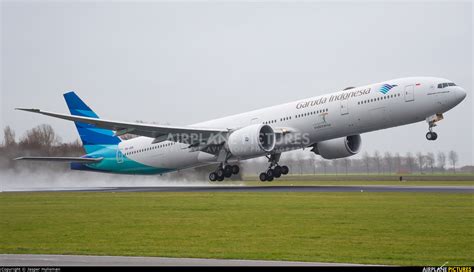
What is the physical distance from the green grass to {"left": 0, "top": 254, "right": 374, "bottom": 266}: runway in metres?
0.72

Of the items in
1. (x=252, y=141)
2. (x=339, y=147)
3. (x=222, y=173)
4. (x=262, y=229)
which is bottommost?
(x=262, y=229)

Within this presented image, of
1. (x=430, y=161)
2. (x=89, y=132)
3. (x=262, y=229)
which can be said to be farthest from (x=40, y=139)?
(x=430, y=161)

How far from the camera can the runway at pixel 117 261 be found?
12938mm

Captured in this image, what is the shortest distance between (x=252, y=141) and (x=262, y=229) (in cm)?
2072

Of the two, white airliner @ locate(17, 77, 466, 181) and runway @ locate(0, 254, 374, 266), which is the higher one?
white airliner @ locate(17, 77, 466, 181)

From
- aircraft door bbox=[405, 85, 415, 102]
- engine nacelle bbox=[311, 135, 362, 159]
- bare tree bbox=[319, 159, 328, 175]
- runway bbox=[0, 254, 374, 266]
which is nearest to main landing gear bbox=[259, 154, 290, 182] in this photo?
engine nacelle bbox=[311, 135, 362, 159]

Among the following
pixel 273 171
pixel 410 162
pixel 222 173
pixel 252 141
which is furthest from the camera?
pixel 410 162

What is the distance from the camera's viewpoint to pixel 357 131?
38.7 meters

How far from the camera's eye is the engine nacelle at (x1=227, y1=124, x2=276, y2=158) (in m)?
39.5

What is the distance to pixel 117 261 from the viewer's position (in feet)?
43.6

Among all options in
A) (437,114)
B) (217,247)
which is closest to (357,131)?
(437,114)

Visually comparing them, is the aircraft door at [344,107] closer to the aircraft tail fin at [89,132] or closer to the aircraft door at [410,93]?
the aircraft door at [410,93]

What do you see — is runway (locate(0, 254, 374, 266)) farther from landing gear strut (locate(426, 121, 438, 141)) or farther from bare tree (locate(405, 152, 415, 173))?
bare tree (locate(405, 152, 415, 173))

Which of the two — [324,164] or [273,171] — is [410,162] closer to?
[324,164]
